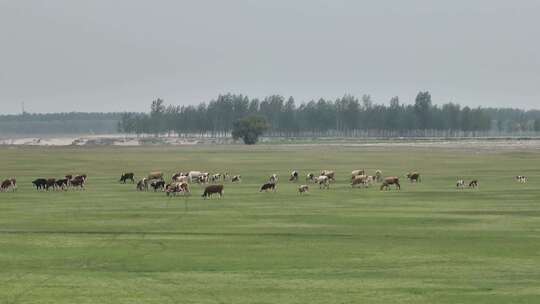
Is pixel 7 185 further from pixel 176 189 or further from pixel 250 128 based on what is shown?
pixel 250 128

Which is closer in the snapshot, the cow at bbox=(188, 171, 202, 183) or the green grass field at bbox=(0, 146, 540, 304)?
the green grass field at bbox=(0, 146, 540, 304)

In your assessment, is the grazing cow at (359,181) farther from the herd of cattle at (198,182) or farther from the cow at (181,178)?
the cow at (181,178)

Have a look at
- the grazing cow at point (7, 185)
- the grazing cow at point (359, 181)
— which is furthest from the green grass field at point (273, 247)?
the grazing cow at point (359, 181)

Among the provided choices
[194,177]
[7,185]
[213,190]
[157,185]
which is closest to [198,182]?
[194,177]

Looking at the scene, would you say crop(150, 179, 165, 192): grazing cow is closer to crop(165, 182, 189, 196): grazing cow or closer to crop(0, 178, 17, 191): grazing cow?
crop(165, 182, 189, 196): grazing cow

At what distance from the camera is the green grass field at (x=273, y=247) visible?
22359 mm

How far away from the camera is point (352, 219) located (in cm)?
3872

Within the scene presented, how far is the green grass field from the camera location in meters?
22.4

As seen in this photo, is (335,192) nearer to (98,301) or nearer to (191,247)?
(191,247)

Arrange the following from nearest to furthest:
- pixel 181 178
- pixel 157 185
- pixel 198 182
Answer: pixel 157 185
pixel 181 178
pixel 198 182

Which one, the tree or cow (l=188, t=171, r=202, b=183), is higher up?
the tree

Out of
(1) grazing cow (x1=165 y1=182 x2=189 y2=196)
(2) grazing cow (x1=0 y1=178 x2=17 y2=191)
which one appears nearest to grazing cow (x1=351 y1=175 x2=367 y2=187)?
(1) grazing cow (x1=165 y1=182 x2=189 y2=196)

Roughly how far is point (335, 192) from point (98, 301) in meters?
35.2

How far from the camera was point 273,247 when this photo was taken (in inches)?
1181
